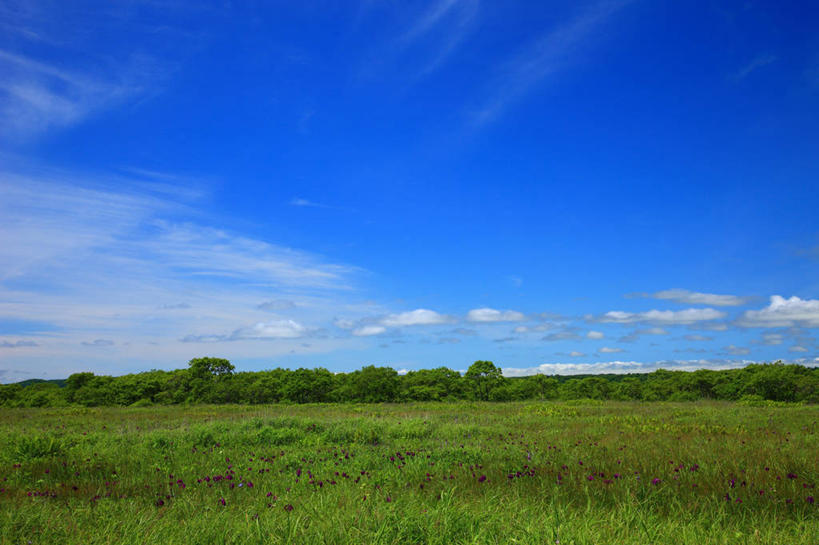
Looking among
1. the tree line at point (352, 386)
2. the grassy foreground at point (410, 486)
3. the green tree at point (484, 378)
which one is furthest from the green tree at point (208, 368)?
the grassy foreground at point (410, 486)

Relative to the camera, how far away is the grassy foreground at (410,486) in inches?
183

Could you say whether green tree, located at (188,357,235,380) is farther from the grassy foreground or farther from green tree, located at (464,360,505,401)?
the grassy foreground

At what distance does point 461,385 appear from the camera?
5341cm

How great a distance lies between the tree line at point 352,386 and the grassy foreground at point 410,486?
37201 mm

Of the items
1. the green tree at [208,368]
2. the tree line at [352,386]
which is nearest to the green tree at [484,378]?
the tree line at [352,386]

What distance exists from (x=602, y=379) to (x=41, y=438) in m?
61.6

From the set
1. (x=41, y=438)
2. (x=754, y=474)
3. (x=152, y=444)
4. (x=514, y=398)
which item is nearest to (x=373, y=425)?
(x=152, y=444)

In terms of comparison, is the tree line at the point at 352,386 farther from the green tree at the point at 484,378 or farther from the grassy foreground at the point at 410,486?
the grassy foreground at the point at 410,486

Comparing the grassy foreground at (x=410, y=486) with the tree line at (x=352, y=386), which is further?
the tree line at (x=352, y=386)

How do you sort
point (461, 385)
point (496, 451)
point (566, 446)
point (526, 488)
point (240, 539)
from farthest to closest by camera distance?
1. point (461, 385)
2. point (566, 446)
3. point (496, 451)
4. point (526, 488)
5. point (240, 539)

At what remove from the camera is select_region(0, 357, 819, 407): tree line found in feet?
165

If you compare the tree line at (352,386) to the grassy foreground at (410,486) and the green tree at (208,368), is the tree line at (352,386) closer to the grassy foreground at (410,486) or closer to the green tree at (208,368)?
the green tree at (208,368)

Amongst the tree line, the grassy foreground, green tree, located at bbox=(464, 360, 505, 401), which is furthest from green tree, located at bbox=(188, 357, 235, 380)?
the grassy foreground

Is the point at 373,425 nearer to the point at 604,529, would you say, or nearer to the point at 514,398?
the point at 604,529
